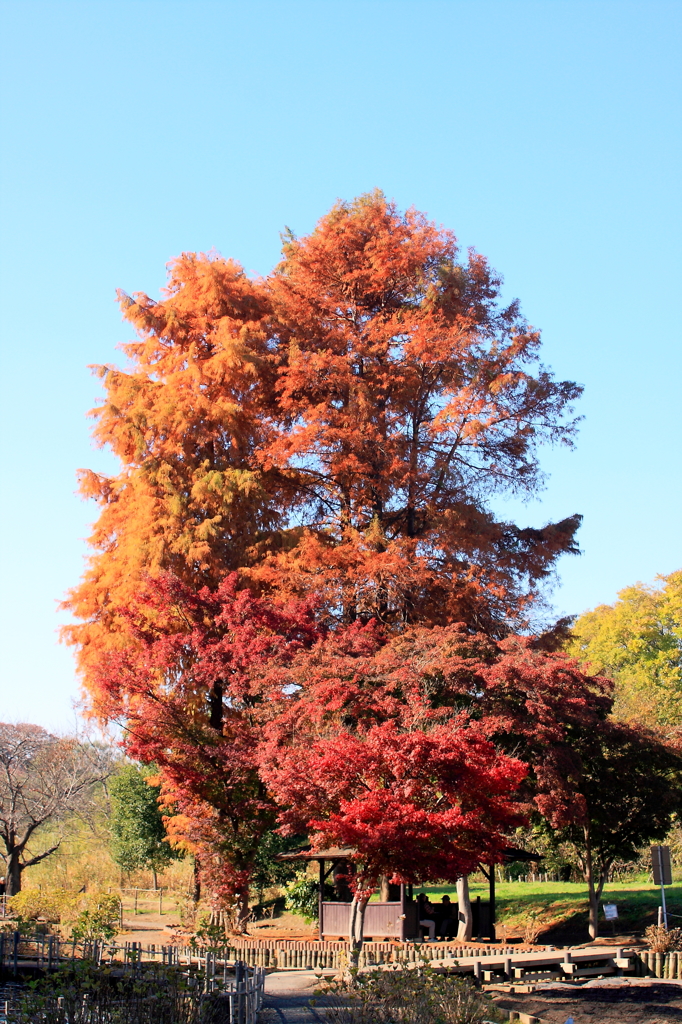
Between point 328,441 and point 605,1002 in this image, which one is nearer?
point 605,1002

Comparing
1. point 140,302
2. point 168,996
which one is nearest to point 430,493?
point 140,302

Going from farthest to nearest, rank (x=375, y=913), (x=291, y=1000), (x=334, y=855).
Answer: (x=375, y=913) → (x=334, y=855) → (x=291, y=1000)

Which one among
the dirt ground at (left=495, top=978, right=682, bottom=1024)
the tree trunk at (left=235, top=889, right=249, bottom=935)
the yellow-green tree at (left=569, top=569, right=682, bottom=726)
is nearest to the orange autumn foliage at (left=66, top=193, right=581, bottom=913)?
the tree trunk at (left=235, top=889, right=249, bottom=935)

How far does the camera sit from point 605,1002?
14.6 m

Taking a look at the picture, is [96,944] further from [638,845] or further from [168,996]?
[638,845]

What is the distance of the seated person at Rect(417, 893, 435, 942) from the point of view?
21781 millimetres

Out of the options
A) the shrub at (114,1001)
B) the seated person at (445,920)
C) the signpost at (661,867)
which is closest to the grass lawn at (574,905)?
the signpost at (661,867)

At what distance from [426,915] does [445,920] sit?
48 cm

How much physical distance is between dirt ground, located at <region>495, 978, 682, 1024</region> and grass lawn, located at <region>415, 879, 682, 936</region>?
20.2 feet

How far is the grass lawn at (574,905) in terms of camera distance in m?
24.9

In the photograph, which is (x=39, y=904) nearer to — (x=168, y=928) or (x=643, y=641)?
(x=168, y=928)

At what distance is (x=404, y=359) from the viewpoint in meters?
26.8

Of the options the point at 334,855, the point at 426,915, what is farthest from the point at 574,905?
the point at 334,855

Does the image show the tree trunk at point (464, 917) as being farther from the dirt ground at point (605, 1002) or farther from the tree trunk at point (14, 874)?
the tree trunk at point (14, 874)
